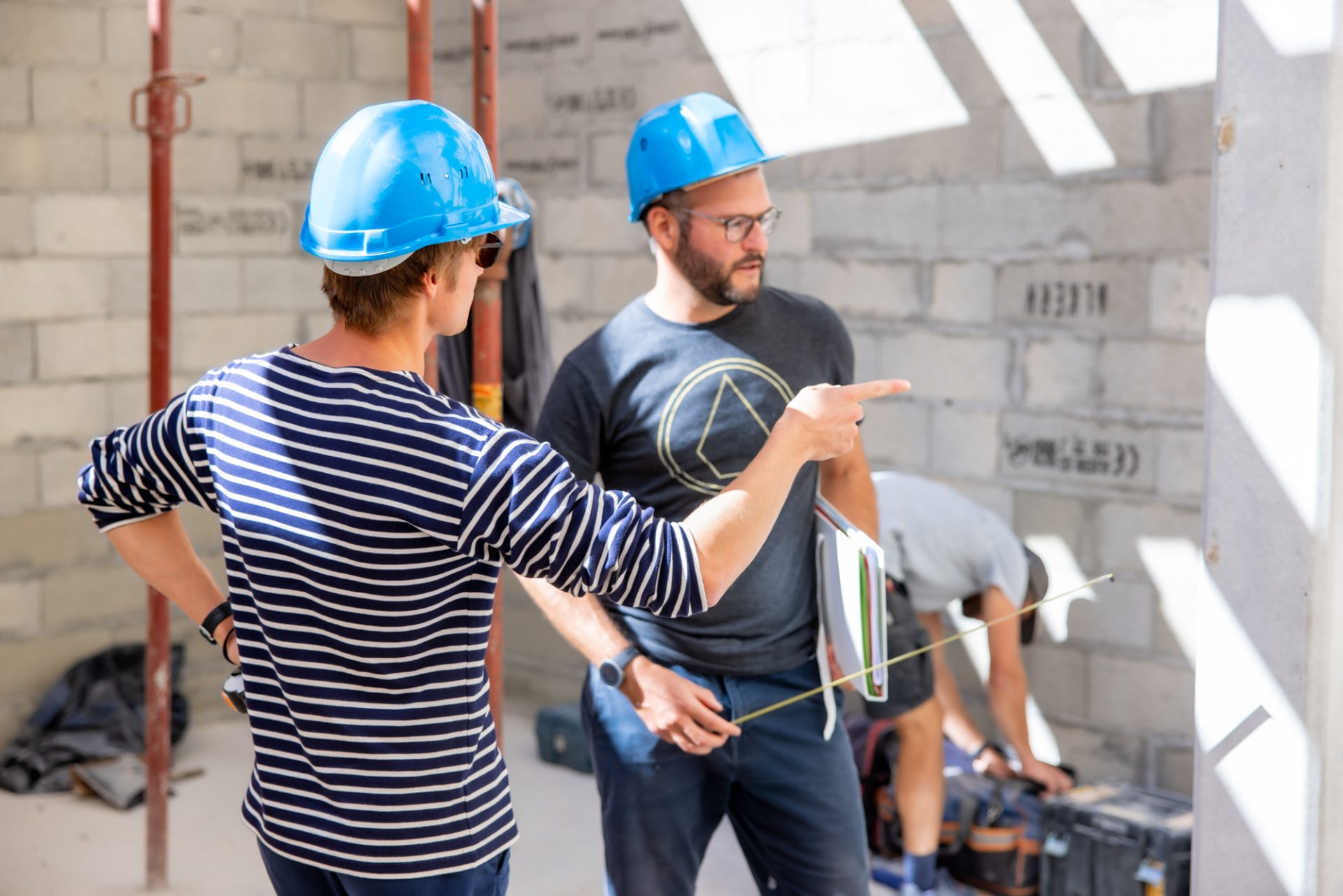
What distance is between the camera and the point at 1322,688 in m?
2.01

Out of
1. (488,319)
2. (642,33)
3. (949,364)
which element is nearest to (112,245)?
(642,33)

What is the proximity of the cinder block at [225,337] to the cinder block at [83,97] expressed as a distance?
0.71m

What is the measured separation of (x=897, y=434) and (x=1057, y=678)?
0.85 meters

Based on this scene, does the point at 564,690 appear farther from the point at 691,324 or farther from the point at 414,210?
the point at 414,210

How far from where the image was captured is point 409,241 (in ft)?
4.87

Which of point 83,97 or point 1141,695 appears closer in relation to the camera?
point 1141,695

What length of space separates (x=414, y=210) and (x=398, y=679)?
47cm

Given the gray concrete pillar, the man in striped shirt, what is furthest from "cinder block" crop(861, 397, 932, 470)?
the man in striped shirt

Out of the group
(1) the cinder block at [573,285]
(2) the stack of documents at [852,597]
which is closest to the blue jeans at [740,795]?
(2) the stack of documents at [852,597]

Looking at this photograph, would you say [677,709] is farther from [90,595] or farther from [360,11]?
[360,11]

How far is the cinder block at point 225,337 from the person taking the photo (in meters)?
5.10

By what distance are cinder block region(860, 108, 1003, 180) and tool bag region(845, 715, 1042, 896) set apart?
1.56 metres

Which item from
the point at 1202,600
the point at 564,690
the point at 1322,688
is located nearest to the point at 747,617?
the point at 1202,600

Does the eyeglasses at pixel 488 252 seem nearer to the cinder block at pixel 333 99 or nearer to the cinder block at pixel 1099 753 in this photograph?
the cinder block at pixel 1099 753
